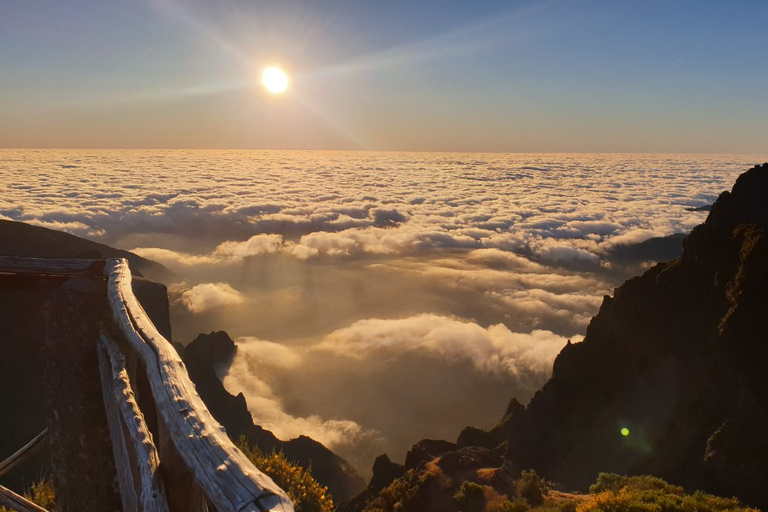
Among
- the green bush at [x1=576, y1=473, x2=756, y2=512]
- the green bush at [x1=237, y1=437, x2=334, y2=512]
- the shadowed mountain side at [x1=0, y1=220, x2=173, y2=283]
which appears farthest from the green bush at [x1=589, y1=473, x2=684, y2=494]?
the shadowed mountain side at [x1=0, y1=220, x2=173, y2=283]

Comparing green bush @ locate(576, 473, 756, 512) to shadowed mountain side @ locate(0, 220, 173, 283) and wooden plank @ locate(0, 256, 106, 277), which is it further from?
shadowed mountain side @ locate(0, 220, 173, 283)

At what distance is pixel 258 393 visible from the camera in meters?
128

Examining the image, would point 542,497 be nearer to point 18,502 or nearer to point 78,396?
point 18,502

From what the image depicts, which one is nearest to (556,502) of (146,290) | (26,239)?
(146,290)

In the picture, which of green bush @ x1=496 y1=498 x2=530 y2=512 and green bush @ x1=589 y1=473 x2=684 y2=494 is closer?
green bush @ x1=589 y1=473 x2=684 y2=494

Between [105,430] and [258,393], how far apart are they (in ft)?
440

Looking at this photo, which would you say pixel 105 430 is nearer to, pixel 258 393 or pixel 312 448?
pixel 312 448

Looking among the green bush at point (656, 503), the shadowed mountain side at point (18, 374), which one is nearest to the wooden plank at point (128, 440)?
the green bush at point (656, 503)

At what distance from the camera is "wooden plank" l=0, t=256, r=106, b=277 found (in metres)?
3.70

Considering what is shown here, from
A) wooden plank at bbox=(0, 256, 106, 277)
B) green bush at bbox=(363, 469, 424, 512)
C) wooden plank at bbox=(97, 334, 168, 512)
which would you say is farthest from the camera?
green bush at bbox=(363, 469, 424, 512)

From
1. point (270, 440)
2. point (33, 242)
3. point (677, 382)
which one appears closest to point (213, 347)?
point (33, 242)

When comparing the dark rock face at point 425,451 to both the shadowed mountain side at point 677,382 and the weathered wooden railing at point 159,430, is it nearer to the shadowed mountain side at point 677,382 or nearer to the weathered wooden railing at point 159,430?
the shadowed mountain side at point 677,382

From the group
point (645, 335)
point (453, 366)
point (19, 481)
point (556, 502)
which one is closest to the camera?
point (556, 502)

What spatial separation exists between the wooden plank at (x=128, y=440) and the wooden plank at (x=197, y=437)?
0.25 m
